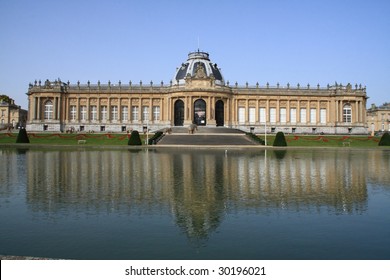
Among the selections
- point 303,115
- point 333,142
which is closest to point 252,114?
point 303,115

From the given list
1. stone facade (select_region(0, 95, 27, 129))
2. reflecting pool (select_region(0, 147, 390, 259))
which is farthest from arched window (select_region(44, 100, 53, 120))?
reflecting pool (select_region(0, 147, 390, 259))

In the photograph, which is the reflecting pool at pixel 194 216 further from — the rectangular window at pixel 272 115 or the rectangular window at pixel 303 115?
the rectangular window at pixel 303 115

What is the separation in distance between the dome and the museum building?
0.04m

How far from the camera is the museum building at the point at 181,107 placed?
7712 centimetres

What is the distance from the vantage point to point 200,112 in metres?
74.7

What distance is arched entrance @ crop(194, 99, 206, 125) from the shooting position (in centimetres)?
7431

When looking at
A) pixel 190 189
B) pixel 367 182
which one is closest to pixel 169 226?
pixel 190 189

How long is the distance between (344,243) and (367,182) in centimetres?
1025

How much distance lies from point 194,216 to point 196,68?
66.1 metres

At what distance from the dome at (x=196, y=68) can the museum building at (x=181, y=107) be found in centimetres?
4

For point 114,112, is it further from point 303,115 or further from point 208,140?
point 303,115

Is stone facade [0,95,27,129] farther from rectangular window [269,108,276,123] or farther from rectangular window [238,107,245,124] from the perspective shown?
rectangular window [269,108,276,123]
